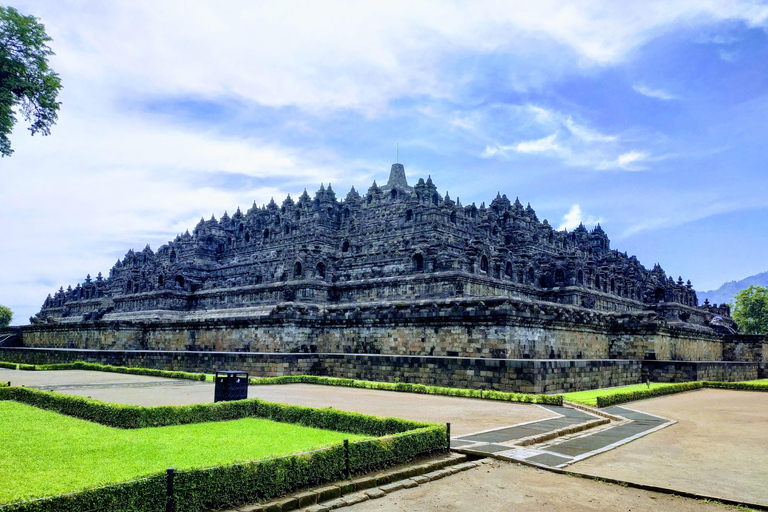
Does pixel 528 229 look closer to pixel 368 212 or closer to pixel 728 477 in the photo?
pixel 368 212

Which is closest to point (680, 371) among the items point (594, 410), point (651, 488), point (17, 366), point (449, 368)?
point (449, 368)

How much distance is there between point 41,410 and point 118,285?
50516mm

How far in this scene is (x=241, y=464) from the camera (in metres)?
7.84

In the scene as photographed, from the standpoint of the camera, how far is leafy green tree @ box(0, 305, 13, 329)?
8744 centimetres

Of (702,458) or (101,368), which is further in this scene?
(101,368)

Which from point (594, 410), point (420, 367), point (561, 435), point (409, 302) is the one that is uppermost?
point (409, 302)

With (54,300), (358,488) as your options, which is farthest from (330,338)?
(54,300)

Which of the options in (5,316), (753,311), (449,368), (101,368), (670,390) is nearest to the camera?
(449,368)

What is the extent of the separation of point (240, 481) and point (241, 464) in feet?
0.71

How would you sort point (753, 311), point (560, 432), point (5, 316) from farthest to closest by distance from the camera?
point (5, 316) < point (753, 311) < point (560, 432)

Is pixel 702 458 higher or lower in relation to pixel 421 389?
lower

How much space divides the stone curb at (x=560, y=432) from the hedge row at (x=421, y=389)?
3.13 metres

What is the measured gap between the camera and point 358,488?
880 centimetres

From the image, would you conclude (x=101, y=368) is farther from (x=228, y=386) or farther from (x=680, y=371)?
(x=680, y=371)
